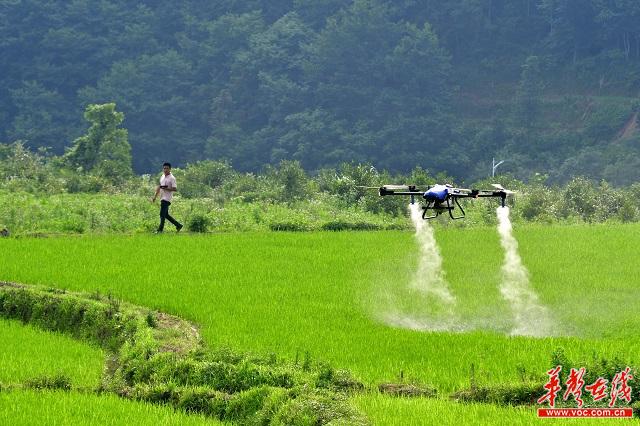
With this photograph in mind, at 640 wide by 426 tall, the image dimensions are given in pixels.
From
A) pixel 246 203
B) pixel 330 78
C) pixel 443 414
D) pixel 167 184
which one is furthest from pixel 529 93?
pixel 443 414

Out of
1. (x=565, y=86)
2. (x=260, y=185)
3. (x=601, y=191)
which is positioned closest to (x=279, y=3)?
(x=565, y=86)

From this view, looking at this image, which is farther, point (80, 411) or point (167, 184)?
point (167, 184)

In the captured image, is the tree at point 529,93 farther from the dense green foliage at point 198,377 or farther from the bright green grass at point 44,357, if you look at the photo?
the bright green grass at point 44,357

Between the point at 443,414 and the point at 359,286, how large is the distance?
19.7 feet

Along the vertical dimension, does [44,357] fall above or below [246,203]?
below

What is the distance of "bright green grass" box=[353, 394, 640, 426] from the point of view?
24.6 feet

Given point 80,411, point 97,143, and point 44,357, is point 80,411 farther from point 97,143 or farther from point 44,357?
point 97,143

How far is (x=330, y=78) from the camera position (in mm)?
56094

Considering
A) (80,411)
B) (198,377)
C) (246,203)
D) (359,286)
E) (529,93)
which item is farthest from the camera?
(529,93)

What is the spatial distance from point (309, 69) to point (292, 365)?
4838 centimetres

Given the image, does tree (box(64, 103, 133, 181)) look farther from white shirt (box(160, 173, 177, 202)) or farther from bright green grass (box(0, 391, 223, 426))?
bright green grass (box(0, 391, 223, 426))

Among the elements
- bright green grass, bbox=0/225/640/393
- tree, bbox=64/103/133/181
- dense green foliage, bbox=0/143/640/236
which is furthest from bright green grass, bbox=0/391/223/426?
tree, bbox=64/103/133/181

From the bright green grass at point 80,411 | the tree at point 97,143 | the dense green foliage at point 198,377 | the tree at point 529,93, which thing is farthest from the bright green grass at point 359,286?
the tree at point 529,93

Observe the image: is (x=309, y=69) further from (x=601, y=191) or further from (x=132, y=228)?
(x=132, y=228)
